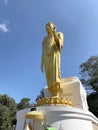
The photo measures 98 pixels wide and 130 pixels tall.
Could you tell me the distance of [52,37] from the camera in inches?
333

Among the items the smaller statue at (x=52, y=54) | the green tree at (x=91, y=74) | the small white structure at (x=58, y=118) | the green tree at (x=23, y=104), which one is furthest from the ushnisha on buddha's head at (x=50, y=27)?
the green tree at (x=23, y=104)

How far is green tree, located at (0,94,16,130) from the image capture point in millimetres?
17656

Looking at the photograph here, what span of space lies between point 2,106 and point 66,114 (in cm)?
1263

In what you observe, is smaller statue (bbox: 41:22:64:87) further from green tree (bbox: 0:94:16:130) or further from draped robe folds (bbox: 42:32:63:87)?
green tree (bbox: 0:94:16:130)

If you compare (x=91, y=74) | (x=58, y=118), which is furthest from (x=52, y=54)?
(x=91, y=74)

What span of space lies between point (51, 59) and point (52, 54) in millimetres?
178

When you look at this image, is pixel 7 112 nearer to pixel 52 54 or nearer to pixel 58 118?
pixel 52 54

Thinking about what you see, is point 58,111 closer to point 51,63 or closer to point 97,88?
point 51,63

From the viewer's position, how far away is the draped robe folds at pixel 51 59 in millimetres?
8031

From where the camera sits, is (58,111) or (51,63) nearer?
(58,111)

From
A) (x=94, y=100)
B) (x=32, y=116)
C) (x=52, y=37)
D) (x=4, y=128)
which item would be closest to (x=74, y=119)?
(x=32, y=116)

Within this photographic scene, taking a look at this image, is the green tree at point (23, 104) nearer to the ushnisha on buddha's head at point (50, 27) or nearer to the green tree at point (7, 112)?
the green tree at point (7, 112)

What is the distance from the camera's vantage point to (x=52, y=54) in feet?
27.1

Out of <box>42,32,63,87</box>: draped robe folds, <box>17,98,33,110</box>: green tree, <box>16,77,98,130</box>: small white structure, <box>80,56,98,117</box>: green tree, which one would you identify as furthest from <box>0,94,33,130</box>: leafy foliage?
<box>16,77,98,130</box>: small white structure
